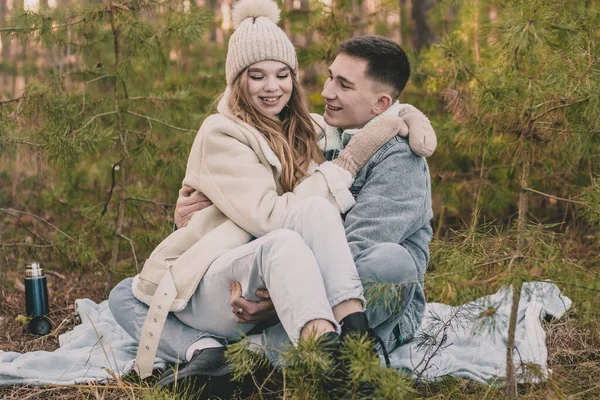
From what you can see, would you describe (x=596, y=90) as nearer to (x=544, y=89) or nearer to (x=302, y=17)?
(x=544, y=89)

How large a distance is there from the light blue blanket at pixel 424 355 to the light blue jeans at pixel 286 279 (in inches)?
10.7

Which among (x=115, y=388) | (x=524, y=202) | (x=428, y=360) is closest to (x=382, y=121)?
(x=524, y=202)

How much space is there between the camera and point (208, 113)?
13.5ft

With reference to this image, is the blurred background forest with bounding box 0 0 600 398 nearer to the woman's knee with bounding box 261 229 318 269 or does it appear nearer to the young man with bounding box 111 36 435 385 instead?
the young man with bounding box 111 36 435 385

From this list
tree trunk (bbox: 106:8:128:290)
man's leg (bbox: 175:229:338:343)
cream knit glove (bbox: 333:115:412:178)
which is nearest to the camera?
man's leg (bbox: 175:229:338:343)

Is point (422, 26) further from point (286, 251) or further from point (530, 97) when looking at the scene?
point (286, 251)

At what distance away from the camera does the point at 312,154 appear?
125 inches

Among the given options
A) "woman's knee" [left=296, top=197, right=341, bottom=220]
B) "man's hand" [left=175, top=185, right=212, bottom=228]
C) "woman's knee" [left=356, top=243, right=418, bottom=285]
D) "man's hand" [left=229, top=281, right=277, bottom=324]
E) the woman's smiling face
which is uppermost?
the woman's smiling face

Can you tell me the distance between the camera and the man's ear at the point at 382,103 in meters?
3.19

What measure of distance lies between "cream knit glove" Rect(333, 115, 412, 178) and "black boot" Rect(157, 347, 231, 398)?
0.89 meters

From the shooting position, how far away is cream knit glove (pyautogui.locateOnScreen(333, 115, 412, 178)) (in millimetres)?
2898

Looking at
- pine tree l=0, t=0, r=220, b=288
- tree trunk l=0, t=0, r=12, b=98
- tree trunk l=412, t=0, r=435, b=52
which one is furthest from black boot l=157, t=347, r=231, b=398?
tree trunk l=412, t=0, r=435, b=52

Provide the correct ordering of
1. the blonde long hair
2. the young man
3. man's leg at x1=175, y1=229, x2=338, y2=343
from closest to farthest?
1. man's leg at x1=175, y1=229, x2=338, y2=343
2. the young man
3. the blonde long hair

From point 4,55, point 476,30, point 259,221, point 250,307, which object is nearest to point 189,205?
point 259,221
